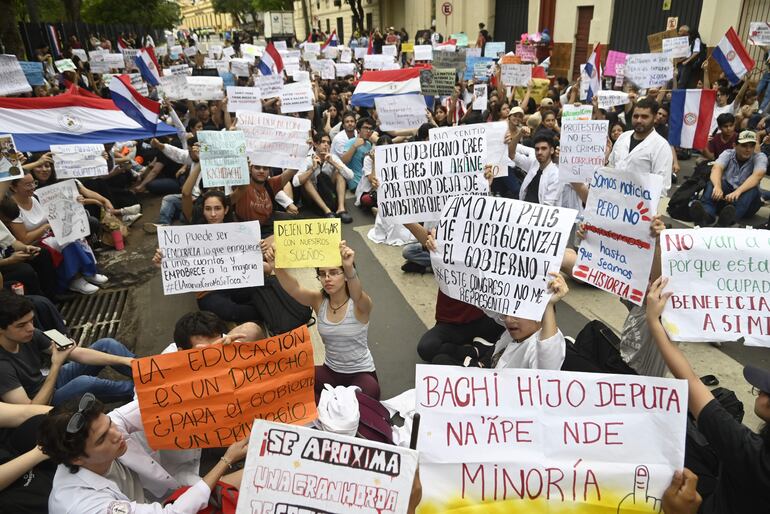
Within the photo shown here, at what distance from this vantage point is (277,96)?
416 inches

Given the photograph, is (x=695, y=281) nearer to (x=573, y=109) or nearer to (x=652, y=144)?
(x=652, y=144)

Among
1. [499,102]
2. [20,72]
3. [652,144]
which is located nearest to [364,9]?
[499,102]

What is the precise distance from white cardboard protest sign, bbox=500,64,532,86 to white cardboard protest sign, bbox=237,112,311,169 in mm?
6575

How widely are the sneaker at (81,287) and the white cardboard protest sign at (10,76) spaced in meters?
3.49

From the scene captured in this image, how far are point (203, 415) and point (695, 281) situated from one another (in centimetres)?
278

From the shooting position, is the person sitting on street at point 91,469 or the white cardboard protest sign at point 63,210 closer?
the person sitting on street at point 91,469

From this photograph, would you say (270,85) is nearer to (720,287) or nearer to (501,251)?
(501,251)

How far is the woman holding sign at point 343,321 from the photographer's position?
11.9 ft

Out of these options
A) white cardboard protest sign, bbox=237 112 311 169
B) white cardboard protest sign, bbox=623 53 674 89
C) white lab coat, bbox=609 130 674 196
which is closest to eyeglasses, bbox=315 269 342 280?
white cardboard protest sign, bbox=237 112 311 169

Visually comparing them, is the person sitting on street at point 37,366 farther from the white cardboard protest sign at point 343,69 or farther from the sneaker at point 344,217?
the white cardboard protest sign at point 343,69

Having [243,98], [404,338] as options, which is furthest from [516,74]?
[404,338]

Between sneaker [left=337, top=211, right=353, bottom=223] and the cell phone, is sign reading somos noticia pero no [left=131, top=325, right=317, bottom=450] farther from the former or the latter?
sneaker [left=337, top=211, right=353, bottom=223]

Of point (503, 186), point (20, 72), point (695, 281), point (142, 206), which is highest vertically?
point (20, 72)

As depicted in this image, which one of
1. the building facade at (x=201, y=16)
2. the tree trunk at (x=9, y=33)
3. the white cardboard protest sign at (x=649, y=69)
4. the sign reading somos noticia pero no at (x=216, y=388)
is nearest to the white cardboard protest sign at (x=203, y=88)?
the white cardboard protest sign at (x=649, y=69)
